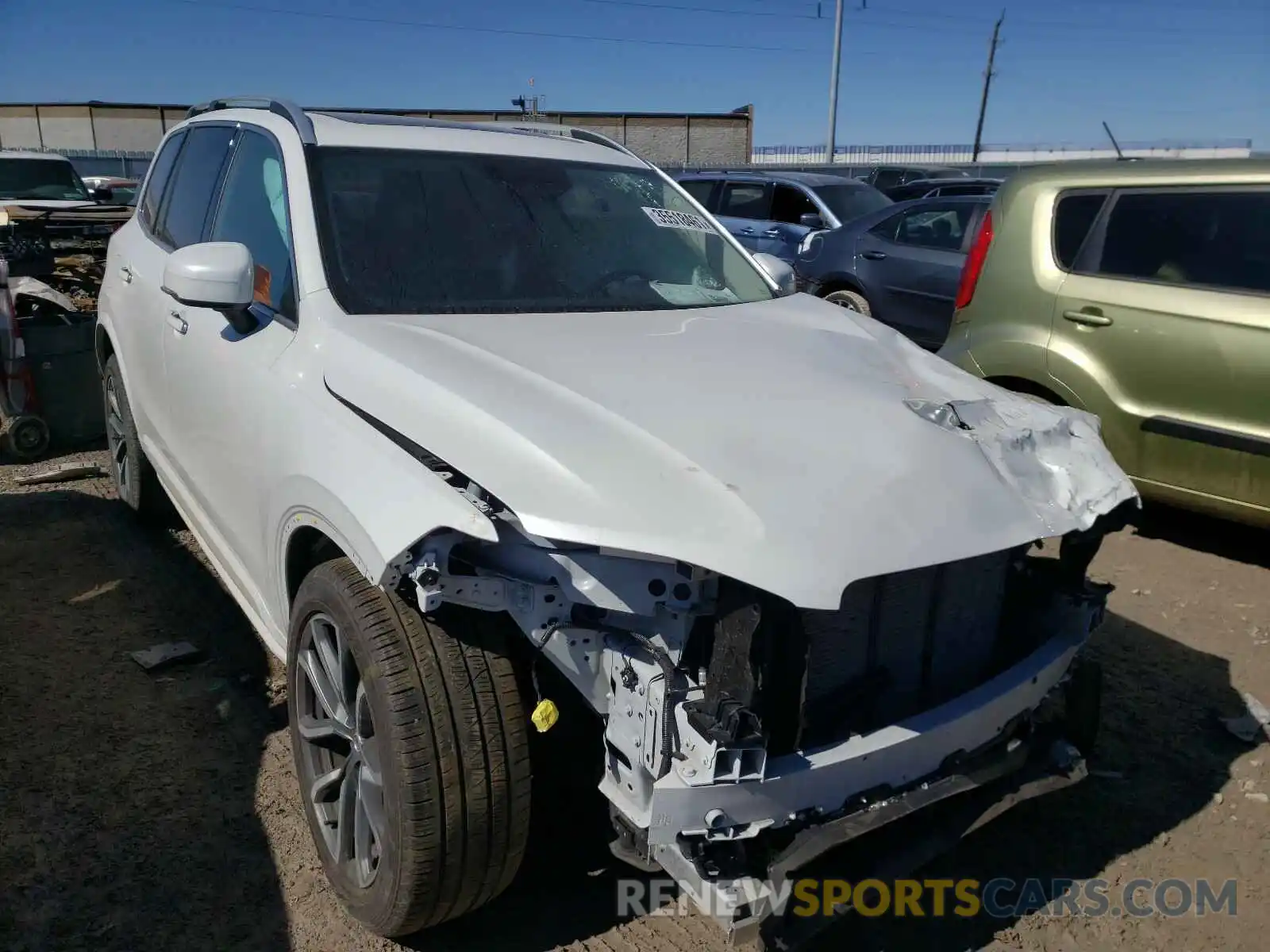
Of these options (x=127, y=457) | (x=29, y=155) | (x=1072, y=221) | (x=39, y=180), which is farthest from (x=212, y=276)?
(x=29, y=155)

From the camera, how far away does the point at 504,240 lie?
3.15 m

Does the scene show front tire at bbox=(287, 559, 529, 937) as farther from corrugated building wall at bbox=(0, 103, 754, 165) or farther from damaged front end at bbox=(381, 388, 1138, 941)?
corrugated building wall at bbox=(0, 103, 754, 165)

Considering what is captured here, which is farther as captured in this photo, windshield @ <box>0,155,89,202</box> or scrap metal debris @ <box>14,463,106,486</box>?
windshield @ <box>0,155,89,202</box>

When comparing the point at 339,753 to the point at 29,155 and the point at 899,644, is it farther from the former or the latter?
the point at 29,155

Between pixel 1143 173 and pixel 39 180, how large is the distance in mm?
12579

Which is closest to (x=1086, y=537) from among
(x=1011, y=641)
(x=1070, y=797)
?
(x=1011, y=641)

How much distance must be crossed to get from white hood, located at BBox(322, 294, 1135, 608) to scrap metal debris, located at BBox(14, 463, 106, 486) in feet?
13.3

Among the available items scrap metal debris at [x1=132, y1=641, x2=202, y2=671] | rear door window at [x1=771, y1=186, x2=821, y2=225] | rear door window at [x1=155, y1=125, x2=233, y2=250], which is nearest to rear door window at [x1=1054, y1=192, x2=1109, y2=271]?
rear door window at [x1=155, y1=125, x2=233, y2=250]

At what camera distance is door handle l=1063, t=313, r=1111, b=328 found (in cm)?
468

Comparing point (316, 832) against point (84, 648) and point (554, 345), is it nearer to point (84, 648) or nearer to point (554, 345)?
point (554, 345)

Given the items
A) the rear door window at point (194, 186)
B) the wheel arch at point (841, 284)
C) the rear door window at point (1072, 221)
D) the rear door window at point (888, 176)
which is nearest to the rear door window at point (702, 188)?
the wheel arch at point (841, 284)

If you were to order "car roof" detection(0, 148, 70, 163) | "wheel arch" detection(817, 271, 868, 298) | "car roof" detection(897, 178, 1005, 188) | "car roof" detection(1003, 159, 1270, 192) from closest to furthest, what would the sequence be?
"car roof" detection(1003, 159, 1270, 192), "wheel arch" detection(817, 271, 868, 298), "car roof" detection(0, 148, 70, 163), "car roof" detection(897, 178, 1005, 188)

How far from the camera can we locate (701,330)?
2.94 metres

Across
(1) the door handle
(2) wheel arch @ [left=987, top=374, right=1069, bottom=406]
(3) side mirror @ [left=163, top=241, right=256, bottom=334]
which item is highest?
(3) side mirror @ [left=163, top=241, right=256, bottom=334]
